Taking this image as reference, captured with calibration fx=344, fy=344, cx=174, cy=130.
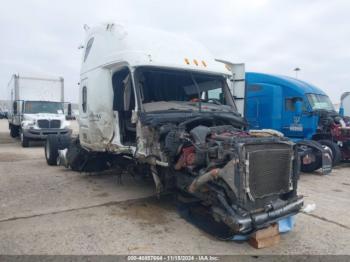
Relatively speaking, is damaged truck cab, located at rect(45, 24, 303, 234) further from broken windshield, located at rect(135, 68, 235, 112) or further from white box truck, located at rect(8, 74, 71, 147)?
white box truck, located at rect(8, 74, 71, 147)

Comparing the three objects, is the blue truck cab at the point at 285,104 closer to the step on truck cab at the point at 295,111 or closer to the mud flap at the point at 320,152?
the step on truck cab at the point at 295,111

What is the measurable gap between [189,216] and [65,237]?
1.90m

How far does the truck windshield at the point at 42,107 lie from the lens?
16406 millimetres

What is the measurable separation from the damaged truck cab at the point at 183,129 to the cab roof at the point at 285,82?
5334 mm

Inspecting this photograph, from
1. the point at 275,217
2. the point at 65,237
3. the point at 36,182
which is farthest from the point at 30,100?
the point at 275,217

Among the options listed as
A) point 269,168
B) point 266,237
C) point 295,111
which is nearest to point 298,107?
point 295,111

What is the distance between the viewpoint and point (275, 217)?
434 centimetres

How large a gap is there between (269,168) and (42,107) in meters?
14.4

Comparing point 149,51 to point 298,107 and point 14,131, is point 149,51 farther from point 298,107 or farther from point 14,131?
point 14,131

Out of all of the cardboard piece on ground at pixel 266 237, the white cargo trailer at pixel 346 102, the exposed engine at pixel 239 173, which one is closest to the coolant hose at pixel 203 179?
the exposed engine at pixel 239 173

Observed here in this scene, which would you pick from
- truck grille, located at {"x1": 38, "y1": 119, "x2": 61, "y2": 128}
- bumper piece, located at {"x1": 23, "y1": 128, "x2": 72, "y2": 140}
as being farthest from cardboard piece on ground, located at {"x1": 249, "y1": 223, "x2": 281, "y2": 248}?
truck grille, located at {"x1": 38, "y1": 119, "x2": 61, "y2": 128}

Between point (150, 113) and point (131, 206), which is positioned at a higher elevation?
point (150, 113)

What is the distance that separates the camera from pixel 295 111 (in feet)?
37.2

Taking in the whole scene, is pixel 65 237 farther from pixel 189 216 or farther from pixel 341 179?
pixel 341 179
